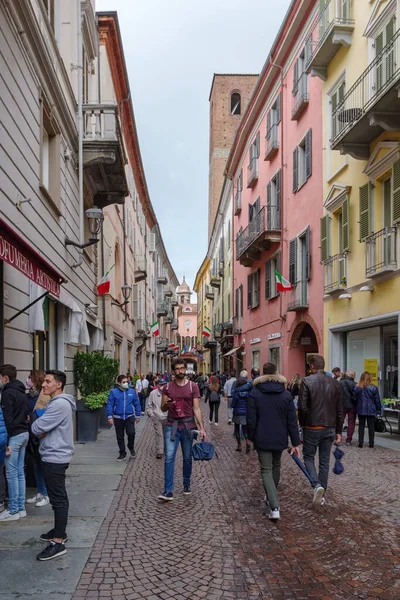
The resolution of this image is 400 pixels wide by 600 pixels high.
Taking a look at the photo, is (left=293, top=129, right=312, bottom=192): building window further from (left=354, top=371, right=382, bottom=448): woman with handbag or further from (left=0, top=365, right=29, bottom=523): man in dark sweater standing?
(left=0, top=365, right=29, bottom=523): man in dark sweater standing

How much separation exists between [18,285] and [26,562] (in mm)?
4847

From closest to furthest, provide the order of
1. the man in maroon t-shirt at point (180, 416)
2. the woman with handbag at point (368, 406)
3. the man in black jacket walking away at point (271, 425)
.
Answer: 1. the man in black jacket walking away at point (271, 425)
2. the man in maroon t-shirt at point (180, 416)
3. the woman with handbag at point (368, 406)

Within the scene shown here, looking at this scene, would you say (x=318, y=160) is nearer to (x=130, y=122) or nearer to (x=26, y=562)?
(x=130, y=122)

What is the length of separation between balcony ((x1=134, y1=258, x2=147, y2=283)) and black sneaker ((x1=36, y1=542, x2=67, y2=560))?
27.9 metres

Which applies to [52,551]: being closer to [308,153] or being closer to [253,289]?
[308,153]

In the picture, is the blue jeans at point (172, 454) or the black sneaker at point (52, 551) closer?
the black sneaker at point (52, 551)

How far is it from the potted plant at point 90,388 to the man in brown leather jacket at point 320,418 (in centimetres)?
679

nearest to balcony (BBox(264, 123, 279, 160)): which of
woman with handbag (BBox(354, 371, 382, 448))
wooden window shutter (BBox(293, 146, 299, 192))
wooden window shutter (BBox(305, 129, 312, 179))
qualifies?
wooden window shutter (BBox(293, 146, 299, 192))

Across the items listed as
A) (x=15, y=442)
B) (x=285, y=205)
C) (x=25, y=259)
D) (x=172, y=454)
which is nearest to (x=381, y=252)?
(x=172, y=454)

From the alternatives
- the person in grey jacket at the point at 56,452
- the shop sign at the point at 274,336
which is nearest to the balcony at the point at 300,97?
the shop sign at the point at 274,336

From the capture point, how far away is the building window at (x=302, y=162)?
20.6 m

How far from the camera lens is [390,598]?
14.4ft

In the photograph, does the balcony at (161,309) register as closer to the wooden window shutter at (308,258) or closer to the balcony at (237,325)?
the balcony at (237,325)

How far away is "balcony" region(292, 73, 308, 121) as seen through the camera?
20.9 meters
